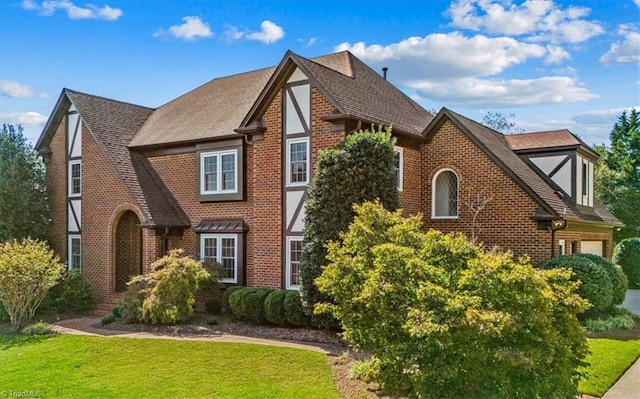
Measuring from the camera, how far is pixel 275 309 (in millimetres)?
14102

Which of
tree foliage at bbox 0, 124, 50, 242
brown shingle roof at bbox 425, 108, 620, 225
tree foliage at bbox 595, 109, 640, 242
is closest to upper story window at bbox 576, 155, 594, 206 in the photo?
brown shingle roof at bbox 425, 108, 620, 225

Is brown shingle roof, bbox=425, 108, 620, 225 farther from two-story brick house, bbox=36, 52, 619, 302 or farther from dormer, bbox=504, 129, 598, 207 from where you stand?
dormer, bbox=504, 129, 598, 207

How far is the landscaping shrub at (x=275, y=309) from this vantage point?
1408 centimetres

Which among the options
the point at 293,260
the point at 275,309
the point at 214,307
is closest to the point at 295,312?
the point at 275,309

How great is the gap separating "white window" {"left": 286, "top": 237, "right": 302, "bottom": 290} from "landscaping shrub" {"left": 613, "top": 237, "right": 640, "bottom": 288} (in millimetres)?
18064

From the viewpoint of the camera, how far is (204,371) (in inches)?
404

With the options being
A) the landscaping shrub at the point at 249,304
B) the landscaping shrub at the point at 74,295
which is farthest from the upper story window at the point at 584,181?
the landscaping shrub at the point at 74,295

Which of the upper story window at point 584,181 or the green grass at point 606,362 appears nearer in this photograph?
the green grass at point 606,362

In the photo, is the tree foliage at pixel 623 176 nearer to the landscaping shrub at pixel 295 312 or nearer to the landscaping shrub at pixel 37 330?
the landscaping shrub at pixel 295 312

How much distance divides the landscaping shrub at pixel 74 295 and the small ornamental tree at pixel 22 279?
8.47 feet

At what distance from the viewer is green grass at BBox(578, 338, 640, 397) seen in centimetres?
939

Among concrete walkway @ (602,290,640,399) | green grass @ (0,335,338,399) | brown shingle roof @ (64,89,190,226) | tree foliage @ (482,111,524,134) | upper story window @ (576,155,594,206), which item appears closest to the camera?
concrete walkway @ (602,290,640,399)

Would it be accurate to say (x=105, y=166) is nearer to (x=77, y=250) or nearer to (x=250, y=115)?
(x=77, y=250)

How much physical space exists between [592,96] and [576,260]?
5338mm
